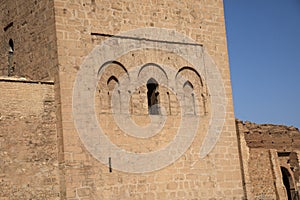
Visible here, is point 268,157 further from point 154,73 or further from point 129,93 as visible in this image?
point 129,93

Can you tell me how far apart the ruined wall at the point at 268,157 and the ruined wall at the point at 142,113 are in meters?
2.55

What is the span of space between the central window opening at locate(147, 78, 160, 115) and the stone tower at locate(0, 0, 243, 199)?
26 mm

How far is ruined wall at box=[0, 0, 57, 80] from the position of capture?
12.1 meters

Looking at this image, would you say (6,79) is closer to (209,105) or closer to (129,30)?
(129,30)

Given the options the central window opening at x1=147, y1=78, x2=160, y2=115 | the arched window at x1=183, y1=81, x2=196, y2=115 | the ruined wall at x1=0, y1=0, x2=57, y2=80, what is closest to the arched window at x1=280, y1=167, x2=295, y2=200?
the arched window at x1=183, y1=81, x2=196, y2=115

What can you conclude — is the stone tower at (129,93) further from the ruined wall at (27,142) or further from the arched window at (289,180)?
the arched window at (289,180)

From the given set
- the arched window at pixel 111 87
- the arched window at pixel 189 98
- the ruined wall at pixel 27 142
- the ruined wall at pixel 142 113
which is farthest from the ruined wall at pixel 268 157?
the ruined wall at pixel 27 142

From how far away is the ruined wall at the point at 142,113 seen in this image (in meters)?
11.6

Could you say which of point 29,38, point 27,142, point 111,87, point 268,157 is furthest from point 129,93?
point 268,157

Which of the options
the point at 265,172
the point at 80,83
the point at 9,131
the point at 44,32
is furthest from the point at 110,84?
the point at 265,172

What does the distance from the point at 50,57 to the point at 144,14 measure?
276 cm

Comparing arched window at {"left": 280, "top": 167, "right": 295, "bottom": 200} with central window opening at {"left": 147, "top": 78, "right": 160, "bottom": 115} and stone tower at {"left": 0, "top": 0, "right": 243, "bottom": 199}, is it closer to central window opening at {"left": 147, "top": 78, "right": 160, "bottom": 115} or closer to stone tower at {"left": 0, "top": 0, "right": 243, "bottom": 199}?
stone tower at {"left": 0, "top": 0, "right": 243, "bottom": 199}

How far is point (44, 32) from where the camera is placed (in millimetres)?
12234

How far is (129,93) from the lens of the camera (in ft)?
42.1
